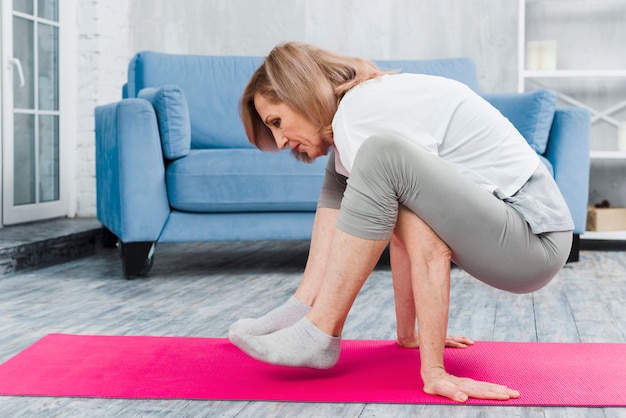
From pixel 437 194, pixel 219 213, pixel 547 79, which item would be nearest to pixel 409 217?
pixel 437 194

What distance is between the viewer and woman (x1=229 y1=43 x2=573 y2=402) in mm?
1479

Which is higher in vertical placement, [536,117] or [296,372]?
[536,117]

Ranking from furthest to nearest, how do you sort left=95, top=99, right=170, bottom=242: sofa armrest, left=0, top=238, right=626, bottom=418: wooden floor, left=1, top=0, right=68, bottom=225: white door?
1. left=1, top=0, right=68, bottom=225: white door
2. left=95, top=99, right=170, bottom=242: sofa armrest
3. left=0, top=238, right=626, bottom=418: wooden floor

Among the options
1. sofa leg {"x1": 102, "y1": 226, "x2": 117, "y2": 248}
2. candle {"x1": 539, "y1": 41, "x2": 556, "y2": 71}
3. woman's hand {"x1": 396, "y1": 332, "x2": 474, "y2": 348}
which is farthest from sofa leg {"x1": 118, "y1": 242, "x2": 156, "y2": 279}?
candle {"x1": 539, "y1": 41, "x2": 556, "y2": 71}

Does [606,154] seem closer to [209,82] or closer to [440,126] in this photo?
[209,82]

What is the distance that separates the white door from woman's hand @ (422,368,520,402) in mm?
2980

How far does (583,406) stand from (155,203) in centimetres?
200

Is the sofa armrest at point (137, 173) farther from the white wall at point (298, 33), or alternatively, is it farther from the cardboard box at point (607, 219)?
the cardboard box at point (607, 219)

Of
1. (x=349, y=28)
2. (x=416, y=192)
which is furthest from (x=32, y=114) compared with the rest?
(x=416, y=192)

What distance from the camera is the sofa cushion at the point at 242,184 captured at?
10.4 feet

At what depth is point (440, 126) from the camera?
1.52m

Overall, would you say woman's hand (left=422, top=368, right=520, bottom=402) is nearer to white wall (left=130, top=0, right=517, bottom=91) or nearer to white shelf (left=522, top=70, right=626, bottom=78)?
white shelf (left=522, top=70, right=626, bottom=78)

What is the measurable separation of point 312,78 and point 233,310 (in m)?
1.09

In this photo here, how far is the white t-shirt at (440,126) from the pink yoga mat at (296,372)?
1.25ft
